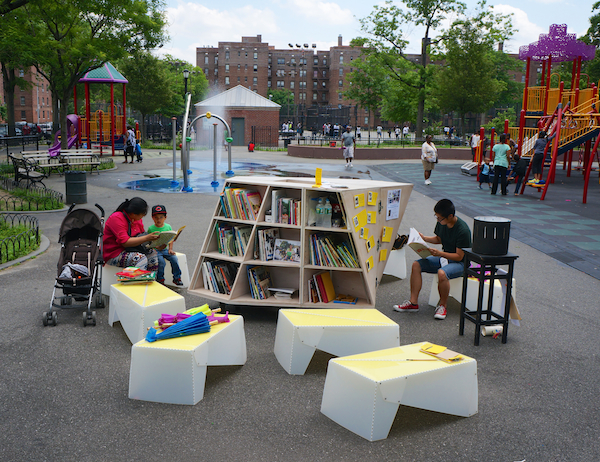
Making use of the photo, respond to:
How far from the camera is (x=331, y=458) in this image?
13.1 feet

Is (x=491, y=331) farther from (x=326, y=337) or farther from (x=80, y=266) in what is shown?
(x=80, y=266)

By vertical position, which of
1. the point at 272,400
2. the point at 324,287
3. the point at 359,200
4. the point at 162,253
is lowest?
the point at 272,400

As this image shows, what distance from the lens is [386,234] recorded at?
7.49 m

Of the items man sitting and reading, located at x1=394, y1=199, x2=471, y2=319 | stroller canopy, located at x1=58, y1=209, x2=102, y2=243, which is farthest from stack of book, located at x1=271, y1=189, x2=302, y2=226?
stroller canopy, located at x1=58, y1=209, x2=102, y2=243

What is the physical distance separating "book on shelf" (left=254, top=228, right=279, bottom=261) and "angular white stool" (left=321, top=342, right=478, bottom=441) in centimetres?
236

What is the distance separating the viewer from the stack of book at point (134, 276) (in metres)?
6.76

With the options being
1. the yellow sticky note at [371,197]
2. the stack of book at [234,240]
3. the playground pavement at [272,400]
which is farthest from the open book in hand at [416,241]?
the stack of book at [234,240]

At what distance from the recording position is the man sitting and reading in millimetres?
7008

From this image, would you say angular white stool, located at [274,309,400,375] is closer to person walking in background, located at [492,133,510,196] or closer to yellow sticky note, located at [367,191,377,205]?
yellow sticky note, located at [367,191,377,205]

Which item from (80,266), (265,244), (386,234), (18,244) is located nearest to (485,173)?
(386,234)

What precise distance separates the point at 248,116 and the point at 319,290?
41.3 metres

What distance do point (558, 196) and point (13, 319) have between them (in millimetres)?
17540

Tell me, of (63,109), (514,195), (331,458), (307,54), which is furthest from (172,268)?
(307,54)

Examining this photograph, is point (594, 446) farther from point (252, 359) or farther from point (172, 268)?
point (172, 268)
